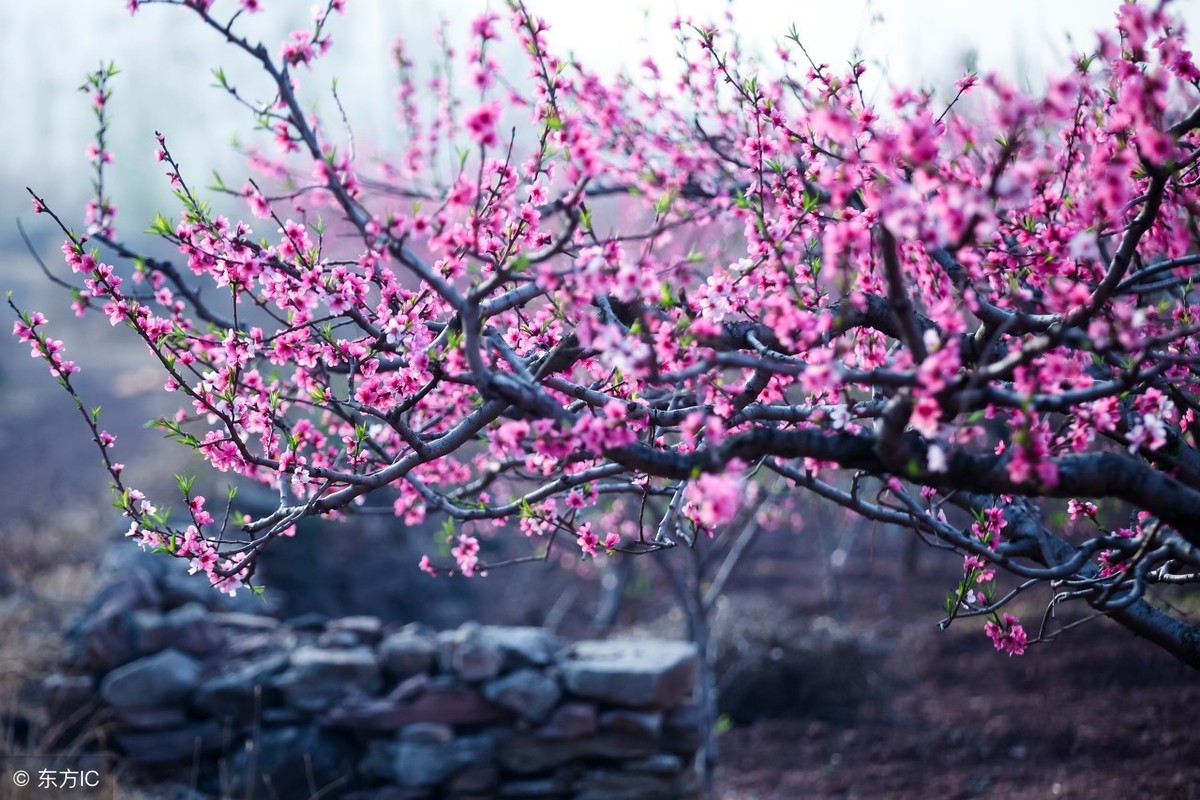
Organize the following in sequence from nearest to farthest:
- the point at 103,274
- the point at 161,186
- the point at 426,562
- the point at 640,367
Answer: the point at 640,367, the point at 103,274, the point at 426,562, the point at 161,186

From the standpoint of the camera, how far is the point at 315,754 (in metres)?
5.87

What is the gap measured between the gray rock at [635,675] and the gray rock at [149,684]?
8.33 feet

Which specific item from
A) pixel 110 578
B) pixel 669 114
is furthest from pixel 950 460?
pixel 110 578

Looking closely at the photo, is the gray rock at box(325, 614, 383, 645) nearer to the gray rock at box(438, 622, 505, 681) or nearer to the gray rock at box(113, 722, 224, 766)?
the gray rock at box(438, 622, 505, 681)

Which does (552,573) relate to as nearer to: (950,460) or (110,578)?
(110,578)

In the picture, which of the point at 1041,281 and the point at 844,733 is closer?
the point at 1041,281

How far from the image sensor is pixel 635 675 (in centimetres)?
580

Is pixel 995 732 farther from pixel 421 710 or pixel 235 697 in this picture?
pixel 235 697

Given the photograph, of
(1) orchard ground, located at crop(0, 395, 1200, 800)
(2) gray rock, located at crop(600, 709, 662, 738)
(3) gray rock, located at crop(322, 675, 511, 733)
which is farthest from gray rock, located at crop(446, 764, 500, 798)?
(1) orchard ground, located at crop(0, 395, 1200, 800)

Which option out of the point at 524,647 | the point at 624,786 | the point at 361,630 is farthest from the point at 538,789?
the point at 361,630

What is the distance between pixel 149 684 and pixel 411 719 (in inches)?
69.7

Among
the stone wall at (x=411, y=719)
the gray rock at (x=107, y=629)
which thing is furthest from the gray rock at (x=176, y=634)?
the stone wall at (x=411, y=719)

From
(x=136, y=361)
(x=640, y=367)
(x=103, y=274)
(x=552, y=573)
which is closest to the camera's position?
(x=640, y=367)

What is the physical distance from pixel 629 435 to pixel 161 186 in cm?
5662
